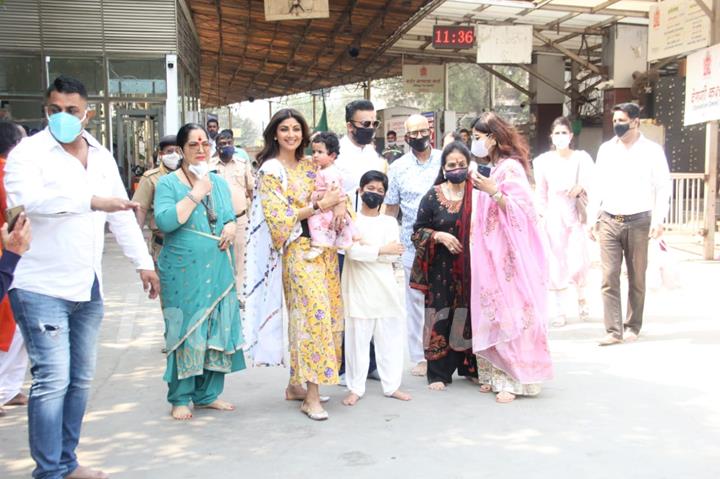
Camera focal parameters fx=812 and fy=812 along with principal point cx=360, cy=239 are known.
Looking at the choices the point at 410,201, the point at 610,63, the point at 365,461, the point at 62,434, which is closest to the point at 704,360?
the point at 410,201

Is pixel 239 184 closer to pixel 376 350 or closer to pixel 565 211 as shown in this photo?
pixel 565 211

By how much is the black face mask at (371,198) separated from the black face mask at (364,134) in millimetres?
602

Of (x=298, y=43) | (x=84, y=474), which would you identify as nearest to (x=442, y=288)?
(x=84, y=474)

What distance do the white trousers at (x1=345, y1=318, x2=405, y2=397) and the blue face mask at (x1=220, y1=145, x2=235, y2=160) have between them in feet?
10.6

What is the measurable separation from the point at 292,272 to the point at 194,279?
54cm

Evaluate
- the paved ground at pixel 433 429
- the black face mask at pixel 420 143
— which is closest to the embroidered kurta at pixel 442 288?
the paved ground at pixel 433 429

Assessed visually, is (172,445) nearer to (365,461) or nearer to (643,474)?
(365,461)

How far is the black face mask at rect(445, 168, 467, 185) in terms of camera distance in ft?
16.1

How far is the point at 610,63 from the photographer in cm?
1492

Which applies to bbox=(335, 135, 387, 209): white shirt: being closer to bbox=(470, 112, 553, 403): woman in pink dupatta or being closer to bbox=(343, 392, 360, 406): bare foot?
bbox=(470, 112, 553, 403): woman in pink dupatta

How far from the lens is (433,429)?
427cm

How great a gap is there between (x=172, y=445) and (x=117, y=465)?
0.34 m

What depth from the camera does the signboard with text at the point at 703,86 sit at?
975 centimetres

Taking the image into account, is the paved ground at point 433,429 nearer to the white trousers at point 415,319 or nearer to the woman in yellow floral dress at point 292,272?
the white trousers at point 415,319
